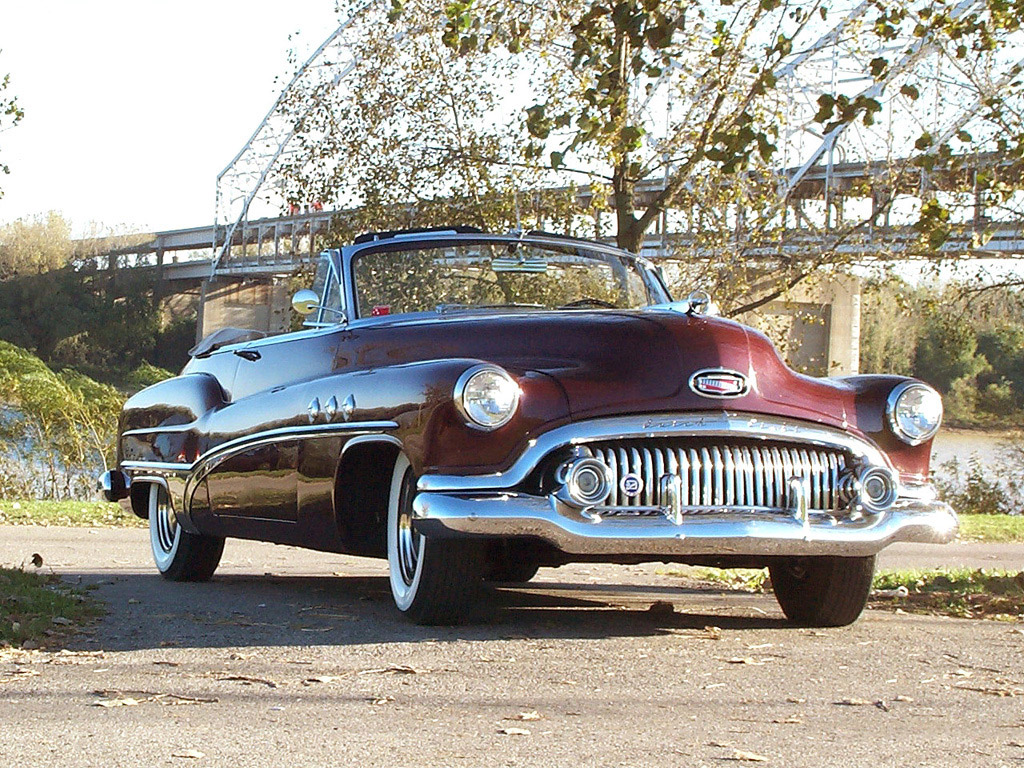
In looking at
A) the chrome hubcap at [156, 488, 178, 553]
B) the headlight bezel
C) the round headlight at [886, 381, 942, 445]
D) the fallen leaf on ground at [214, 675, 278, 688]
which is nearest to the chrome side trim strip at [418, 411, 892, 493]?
the headlight bezel

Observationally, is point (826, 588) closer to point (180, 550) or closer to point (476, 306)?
point (476, 306)

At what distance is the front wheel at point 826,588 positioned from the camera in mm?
6301

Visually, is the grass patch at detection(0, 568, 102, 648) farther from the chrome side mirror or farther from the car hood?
the car hood

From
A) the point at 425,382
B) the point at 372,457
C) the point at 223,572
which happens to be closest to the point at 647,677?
the point at 425,382

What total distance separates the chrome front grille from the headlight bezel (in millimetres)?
290

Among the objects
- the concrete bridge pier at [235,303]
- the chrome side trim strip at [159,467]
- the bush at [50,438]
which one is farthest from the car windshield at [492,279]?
the concrete bridge pier at [235,303]

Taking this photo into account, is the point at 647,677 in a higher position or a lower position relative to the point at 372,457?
lower

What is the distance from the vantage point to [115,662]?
17.2ft

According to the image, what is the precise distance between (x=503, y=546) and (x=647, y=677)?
1277mm

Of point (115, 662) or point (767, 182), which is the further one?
point (767, 182)

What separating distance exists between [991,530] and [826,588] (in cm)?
1120

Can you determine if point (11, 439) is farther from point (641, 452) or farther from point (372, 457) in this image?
point (641, 452)

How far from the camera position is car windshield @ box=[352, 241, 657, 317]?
Answer: 712 centimetres

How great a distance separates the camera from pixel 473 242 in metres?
7.46
